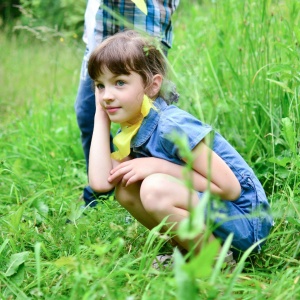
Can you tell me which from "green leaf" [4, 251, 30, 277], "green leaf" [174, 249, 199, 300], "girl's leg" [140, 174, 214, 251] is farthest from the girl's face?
"green leaf" [174, 249, 199, 300]

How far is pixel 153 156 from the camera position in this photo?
194 centimetres

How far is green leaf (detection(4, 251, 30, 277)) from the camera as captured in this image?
1.79 m

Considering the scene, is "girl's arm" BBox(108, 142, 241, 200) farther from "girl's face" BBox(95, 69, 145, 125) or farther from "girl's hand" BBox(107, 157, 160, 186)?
"girl's face" BBox(95, 69, 145, 125)

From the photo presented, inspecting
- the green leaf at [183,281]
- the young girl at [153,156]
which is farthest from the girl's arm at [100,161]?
the green leaf at [183,281]

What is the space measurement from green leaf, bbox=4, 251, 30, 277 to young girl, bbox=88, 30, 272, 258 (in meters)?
0.33

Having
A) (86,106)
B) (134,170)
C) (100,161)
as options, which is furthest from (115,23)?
(134,170)

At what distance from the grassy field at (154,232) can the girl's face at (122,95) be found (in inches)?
5.6

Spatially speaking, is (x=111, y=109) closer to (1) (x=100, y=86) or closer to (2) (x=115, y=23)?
(1) (x=100, y=86)

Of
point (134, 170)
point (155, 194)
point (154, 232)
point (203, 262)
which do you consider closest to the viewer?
point (203, 262)

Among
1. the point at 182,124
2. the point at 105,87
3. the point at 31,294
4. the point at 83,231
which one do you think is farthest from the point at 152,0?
the point at 31,294

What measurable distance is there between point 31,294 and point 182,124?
2.08 feet

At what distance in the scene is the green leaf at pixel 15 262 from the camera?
1.79 m

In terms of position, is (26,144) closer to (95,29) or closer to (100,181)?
(95,29)

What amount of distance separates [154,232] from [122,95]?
494mm
